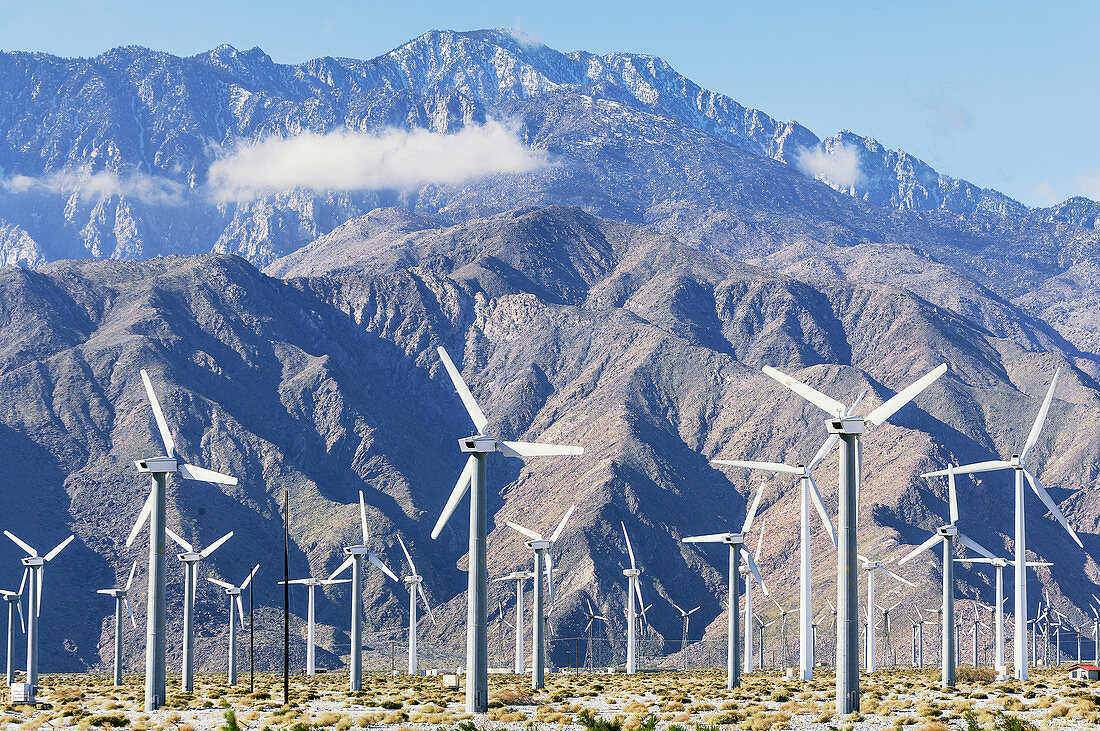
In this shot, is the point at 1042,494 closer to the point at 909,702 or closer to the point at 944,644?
the point at 944,644

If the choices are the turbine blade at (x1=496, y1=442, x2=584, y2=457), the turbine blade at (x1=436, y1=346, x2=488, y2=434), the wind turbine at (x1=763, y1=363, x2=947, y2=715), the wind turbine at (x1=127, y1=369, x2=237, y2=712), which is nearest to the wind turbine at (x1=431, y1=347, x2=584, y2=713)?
the turbine blade at (x1=496, y1=442, x2=584, y2=457)

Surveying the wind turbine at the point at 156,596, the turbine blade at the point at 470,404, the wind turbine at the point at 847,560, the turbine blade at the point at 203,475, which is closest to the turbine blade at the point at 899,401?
the wind turbine at the point at 847,560

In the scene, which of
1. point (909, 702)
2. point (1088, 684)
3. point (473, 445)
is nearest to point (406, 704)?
point (473, 445)

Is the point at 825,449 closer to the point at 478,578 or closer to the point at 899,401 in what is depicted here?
the point at 899,401

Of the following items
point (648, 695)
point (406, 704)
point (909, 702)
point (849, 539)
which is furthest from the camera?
point (648, 695)

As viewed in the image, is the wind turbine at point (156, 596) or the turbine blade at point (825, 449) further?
the wind turbine at point (156, 596)

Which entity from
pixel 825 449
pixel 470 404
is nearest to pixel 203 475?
pixel 470 404

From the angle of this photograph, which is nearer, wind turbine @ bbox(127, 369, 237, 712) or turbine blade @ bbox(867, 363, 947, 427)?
turbine blade @ bbox(867, 363, 947, 427)

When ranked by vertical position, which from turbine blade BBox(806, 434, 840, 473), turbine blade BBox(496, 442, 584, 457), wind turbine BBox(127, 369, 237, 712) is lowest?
wind turbine BBox(127, 369, 237, 712)

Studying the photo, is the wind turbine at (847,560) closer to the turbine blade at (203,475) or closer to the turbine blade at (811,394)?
the turbine blade at (811,394)

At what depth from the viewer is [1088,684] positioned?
238ft

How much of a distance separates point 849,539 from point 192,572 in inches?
2174

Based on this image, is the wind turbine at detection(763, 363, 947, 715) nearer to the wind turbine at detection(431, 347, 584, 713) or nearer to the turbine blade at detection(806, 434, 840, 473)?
the turbine blade at detection(806, 434, 840, 473)

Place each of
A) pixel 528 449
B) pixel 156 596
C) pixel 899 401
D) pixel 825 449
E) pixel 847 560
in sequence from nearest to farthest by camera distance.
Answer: pixel 847 560 < pixel 899 401 < pixel 528 449 < pixel 156 596 < pixel 825 449
